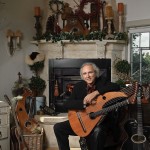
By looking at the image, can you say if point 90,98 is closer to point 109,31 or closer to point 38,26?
point 109,31

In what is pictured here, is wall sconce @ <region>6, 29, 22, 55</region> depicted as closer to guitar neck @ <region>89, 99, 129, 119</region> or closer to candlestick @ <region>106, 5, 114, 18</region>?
candlestick @ <region>106, 5, 114, 18</region>

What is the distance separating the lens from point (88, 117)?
3184 millimetres

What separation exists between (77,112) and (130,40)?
7.27 feet

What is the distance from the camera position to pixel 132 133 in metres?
3.55

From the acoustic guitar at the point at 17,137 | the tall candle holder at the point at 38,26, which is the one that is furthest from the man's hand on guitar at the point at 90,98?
the tall candle holder at the point at 38,26

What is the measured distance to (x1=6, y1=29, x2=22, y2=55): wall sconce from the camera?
15.8 feet

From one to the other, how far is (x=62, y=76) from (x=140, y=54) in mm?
1302

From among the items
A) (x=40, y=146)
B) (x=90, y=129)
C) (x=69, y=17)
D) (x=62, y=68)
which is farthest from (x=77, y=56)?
(x=90, y=129)

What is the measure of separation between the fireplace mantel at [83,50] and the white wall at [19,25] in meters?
0.25

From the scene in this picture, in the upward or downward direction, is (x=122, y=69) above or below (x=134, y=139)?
above

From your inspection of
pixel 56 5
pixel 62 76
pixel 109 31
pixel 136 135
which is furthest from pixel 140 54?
pixel 136 135

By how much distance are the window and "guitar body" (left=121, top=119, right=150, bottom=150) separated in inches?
59.1

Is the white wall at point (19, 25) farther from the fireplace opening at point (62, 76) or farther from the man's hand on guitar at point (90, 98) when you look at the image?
the man's hand on guitar at point (90, 98)

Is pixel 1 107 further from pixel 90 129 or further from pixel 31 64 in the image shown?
pixel 31 64
